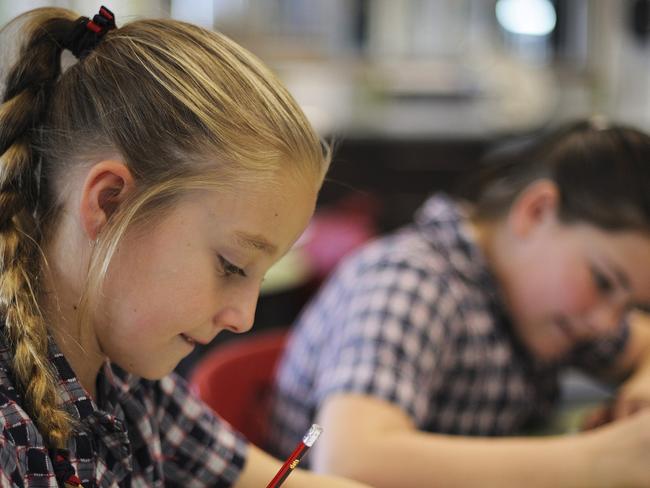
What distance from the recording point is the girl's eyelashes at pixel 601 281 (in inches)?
49.4

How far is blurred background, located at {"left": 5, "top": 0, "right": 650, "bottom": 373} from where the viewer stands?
4.16 meters

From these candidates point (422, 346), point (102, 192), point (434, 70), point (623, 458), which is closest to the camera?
point (102, 192)

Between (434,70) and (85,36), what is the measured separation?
3.78 m

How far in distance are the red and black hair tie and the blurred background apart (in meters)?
3.19

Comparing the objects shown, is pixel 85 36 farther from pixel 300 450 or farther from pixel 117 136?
pixel 300 450

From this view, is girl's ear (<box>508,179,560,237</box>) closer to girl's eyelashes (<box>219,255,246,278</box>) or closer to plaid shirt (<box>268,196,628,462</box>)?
plaid shirt (<box>268,196,628,462</box>)

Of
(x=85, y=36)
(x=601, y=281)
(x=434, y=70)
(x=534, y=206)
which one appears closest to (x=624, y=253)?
(x=601, y=281)

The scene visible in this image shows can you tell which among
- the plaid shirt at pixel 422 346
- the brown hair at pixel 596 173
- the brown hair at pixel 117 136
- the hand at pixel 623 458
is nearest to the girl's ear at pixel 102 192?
the brown hair at pixel 117 136

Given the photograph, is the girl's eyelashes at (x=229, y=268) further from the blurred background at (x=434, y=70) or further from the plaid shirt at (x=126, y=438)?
the blurred background at (x=434, y=70)

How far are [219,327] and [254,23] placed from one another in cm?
375

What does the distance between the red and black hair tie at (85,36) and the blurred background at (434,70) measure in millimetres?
3194

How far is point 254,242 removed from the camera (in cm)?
75

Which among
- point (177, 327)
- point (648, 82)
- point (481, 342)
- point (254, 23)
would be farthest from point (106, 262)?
point (648, 82)

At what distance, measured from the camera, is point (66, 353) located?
0.77m
